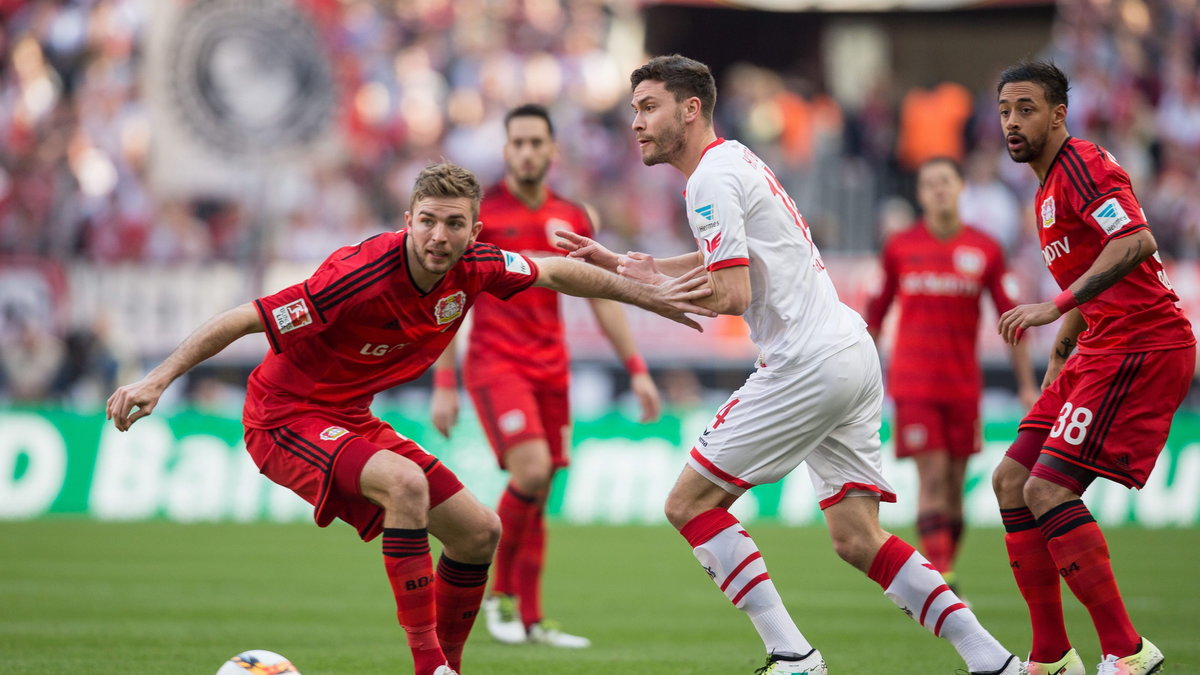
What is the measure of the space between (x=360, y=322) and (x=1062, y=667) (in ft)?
11.4

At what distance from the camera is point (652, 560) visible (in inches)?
527

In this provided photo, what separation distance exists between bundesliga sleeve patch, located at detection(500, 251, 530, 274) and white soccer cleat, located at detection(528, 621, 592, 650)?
270 cm

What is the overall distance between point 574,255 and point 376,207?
1499 centimetres

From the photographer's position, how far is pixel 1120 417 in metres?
6.18

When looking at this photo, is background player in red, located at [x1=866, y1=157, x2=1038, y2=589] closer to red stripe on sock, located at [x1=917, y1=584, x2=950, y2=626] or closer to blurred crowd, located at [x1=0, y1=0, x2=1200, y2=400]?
red stripe on sock, located at [x1=917, y1=584, x2=950, y2=626]

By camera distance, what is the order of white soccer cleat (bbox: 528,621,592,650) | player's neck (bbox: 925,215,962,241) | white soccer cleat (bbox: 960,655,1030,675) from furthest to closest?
player's neck (bbox: 925,215,962,241), white soccer cleat (bbox: 528,621,592,650), white soccer cleat (bbox: 960,655,1030,675)

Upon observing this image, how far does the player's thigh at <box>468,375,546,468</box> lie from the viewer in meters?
8.84

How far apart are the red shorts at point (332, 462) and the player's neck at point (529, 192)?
9.84 feet

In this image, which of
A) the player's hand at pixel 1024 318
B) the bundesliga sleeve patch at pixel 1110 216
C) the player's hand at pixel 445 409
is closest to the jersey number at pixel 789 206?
the player's hand at pixel 1024 318

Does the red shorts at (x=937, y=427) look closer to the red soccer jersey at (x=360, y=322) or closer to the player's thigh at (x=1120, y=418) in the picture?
the player's thigh at (x=1120, y=418)

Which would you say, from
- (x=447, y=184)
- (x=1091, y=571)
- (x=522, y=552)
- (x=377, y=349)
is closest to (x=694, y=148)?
(x=447, y=184)

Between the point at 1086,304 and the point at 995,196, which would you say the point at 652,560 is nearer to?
the point at 1086,304

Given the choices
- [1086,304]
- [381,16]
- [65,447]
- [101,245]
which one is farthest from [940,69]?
[1086,304]

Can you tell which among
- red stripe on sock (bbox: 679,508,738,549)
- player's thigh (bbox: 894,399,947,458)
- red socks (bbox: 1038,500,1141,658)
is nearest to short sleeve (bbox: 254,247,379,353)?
red stripe on sock (bbox: 679,508,738,549)
